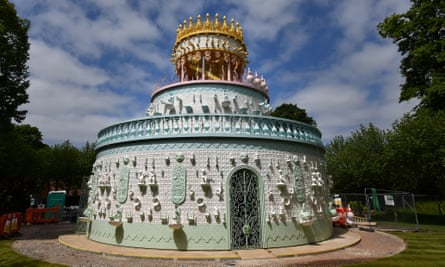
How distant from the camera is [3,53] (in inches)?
640

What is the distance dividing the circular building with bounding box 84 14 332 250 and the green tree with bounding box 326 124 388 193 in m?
18.7

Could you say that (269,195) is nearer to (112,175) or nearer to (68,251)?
(112,175)

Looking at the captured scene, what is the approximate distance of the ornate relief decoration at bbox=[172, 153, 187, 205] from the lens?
11469 mm

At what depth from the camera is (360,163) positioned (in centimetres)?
3108

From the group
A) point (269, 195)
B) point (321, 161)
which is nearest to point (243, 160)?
point (269, 195)

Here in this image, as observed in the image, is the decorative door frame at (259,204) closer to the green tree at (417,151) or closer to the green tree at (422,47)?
the green tree at (422,47)

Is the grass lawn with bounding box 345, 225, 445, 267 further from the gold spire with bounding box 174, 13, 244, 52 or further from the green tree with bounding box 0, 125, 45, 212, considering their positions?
the green tree with bounding box 0, 125, 45, 212

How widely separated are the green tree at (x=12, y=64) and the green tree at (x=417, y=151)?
28148mm

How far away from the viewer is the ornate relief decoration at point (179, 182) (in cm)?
1147

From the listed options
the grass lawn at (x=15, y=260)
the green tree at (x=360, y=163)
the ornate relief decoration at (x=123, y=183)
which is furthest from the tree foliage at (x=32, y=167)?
the green tree at (x=360, y=163)

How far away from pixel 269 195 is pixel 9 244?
524 inches

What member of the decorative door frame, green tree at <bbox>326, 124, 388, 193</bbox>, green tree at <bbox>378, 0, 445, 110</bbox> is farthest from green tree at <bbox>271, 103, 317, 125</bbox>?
the decorative door frame

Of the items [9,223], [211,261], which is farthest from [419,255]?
[9,223]

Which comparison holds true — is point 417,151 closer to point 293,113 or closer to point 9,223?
point 293,113
